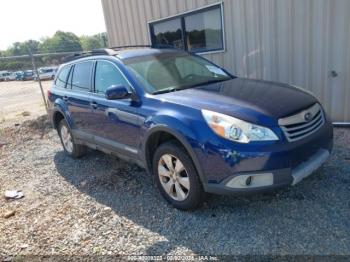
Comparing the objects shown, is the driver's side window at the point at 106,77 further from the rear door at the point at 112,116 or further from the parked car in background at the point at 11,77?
the parked car in background at the point at 11,77

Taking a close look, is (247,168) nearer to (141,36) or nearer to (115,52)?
(115,52)

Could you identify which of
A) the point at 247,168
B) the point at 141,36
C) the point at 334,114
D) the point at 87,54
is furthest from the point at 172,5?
the point at 247,168

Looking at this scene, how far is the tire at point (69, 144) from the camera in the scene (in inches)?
223

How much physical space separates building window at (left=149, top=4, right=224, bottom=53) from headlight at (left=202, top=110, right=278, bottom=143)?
3.90 m

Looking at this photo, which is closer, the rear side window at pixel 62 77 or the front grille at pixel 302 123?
the front grille at pixel 302 123

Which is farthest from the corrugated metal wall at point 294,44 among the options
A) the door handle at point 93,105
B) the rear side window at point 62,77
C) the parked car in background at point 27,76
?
the parked car in background at point 27,76

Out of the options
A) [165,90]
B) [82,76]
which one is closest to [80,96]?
[82,76]

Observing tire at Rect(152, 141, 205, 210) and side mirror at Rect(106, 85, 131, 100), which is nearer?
tire at Rect(152, 141, 205, 210)

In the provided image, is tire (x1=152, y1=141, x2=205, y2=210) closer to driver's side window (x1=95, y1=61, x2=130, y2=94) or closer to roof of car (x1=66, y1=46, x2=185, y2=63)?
driver's side window (x1=95, y1=61, x2=130, y2=94)

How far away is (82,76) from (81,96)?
35 cm

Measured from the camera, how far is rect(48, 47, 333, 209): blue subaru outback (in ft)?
9.81

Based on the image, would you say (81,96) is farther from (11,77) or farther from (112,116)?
(11,77)

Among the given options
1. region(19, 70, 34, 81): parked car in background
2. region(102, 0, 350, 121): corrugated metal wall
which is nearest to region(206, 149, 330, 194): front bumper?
region(102, 0, 350, 121): corrugated metal wall

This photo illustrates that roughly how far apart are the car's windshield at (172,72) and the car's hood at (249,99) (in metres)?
0.24
